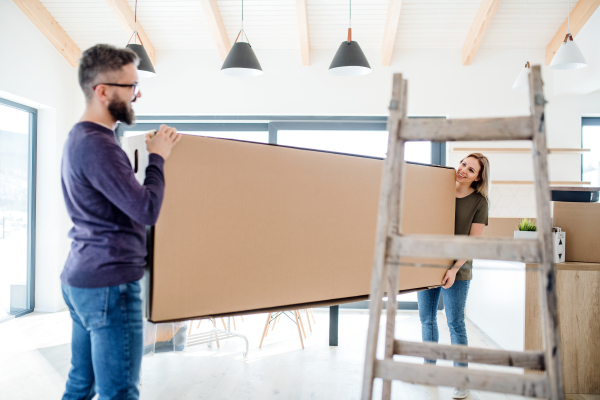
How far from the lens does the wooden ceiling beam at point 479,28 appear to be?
3447 millimetres

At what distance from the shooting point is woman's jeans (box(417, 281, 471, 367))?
6.92 feet

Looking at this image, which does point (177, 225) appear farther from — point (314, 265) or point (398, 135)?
point (398, 135)

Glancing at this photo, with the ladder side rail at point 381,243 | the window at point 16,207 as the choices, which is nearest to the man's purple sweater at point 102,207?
the ladder side rail at point 381,243

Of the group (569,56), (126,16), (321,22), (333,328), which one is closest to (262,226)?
(333,328)

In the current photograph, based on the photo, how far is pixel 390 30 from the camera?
369 cm

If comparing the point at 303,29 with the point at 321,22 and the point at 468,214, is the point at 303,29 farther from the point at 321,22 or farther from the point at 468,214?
the point at 468,214

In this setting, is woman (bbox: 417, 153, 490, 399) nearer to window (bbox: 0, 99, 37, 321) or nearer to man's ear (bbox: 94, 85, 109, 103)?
man's ear (bbox: 94, 85, 109, 103)

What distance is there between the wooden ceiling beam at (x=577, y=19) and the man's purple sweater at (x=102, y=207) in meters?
3.87

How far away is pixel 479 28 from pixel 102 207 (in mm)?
3601

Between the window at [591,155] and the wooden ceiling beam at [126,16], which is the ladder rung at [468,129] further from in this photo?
the window at [591,155]

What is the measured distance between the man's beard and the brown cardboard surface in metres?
2.27

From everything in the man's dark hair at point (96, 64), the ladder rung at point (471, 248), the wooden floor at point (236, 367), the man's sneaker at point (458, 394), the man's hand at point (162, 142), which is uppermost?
the man's dark hair at point (96, 64)

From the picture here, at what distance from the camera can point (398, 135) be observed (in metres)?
0.90

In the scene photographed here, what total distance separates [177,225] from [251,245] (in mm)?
233
